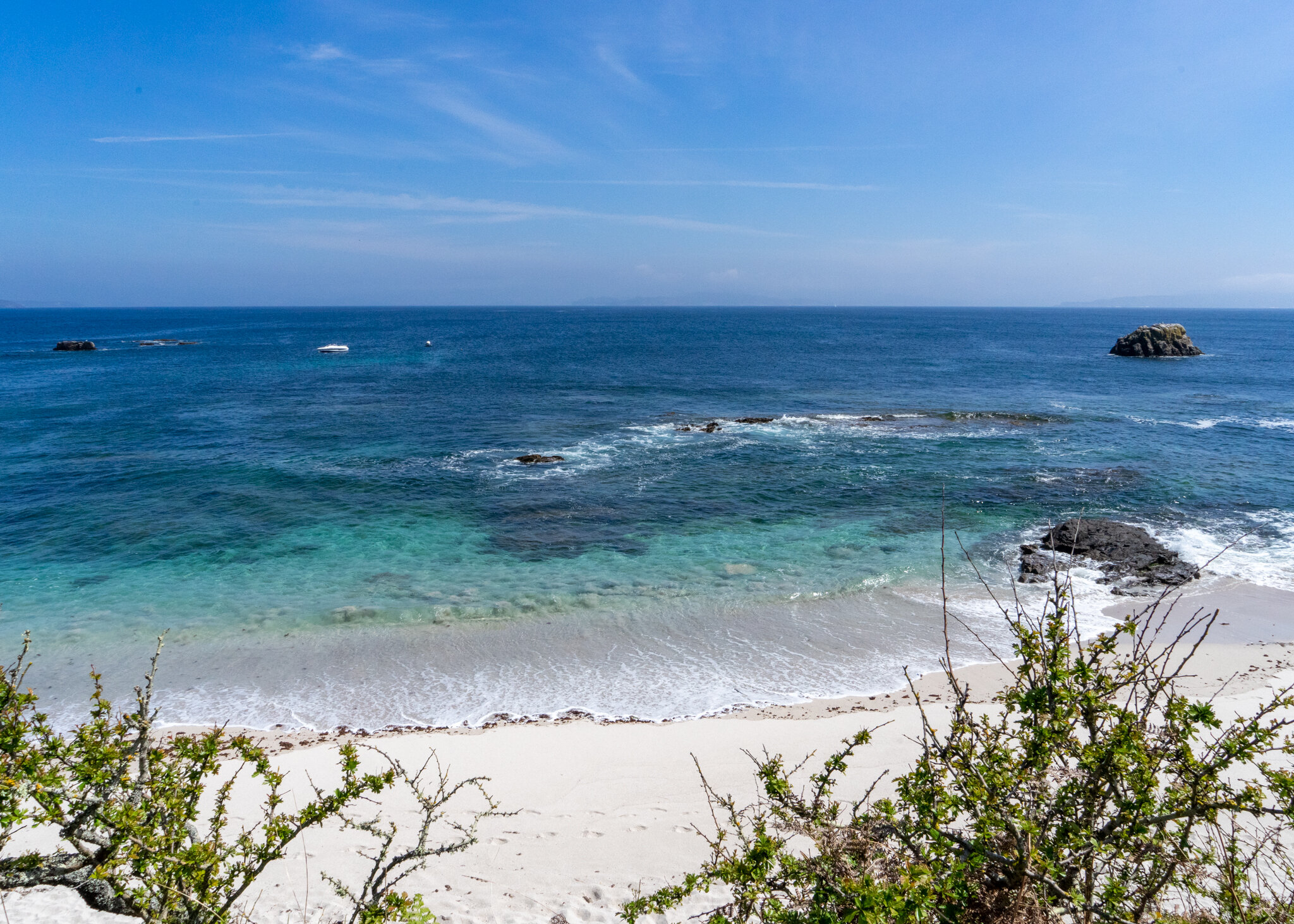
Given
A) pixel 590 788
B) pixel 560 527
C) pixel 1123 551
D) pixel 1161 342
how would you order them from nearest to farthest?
pixel 590 788, pixel 1123 551, pixel 560 527, pixel 1161 342

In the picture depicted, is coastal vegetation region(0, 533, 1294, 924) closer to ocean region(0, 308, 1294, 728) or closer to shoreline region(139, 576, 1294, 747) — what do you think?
ocean region(0, 308, 1294, 728)

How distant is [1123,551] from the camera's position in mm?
21750

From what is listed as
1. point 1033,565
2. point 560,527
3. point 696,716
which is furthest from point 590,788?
point 1033,565

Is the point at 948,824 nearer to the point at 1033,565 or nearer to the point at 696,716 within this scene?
Result: the point at 696,716

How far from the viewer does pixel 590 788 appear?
38.3ft

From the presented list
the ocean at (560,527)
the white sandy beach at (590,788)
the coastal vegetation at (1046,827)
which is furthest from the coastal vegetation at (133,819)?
the ocean at (560,527)

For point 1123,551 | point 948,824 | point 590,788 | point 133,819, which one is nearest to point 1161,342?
point 1123,551

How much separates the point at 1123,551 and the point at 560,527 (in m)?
18.8

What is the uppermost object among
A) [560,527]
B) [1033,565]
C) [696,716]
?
[560,527]

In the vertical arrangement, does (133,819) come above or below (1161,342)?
below

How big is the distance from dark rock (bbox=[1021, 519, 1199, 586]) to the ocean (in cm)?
134

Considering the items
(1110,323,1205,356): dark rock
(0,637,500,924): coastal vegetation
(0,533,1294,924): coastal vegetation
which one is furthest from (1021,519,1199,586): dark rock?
(1110,323,1205,356): dark rock

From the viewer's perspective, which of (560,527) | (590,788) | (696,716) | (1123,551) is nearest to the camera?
(590,788)

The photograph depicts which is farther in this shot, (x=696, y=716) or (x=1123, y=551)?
(x=1123, y=551)
